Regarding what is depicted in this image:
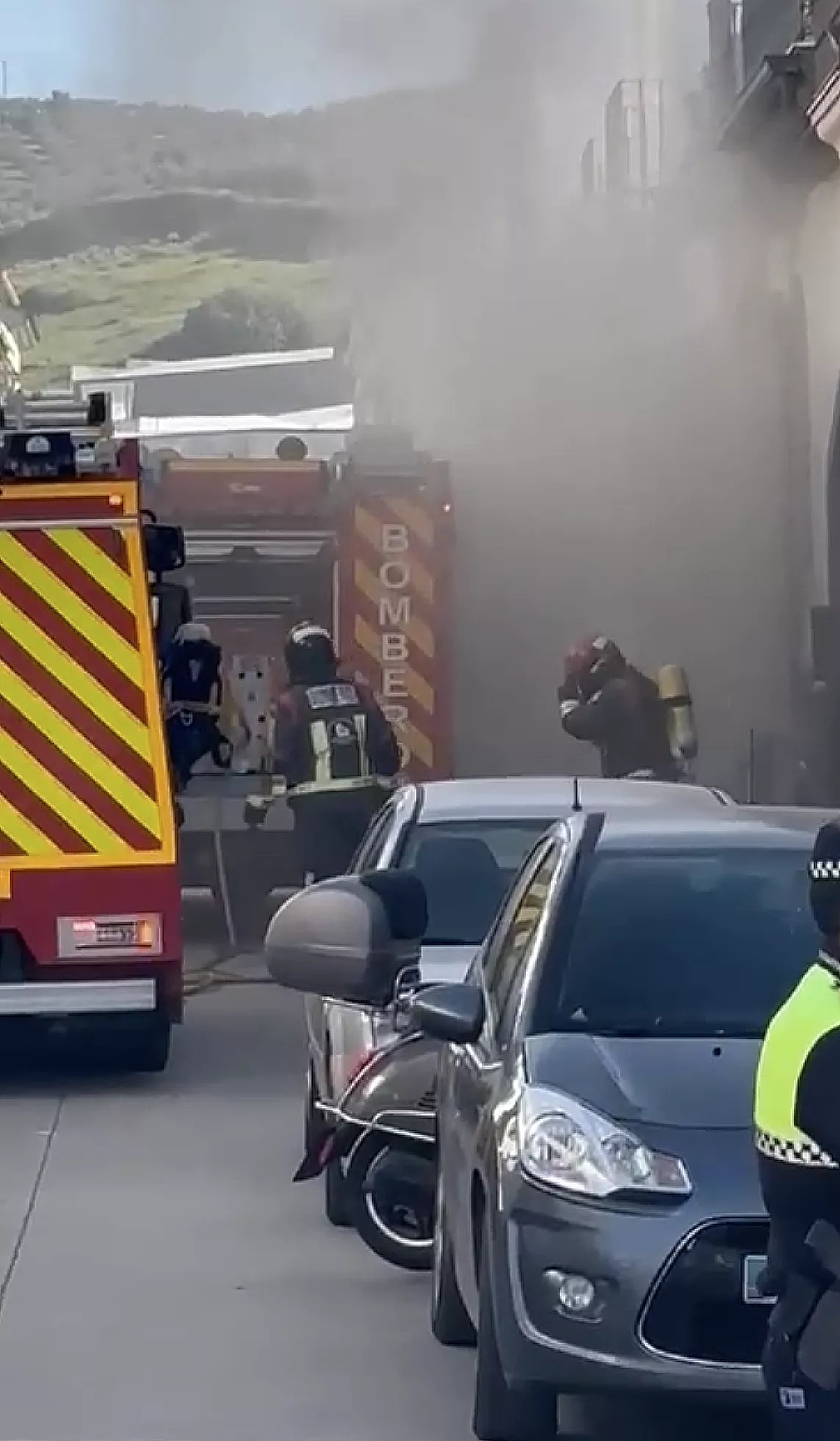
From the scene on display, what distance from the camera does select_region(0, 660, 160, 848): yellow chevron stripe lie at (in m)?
11.1

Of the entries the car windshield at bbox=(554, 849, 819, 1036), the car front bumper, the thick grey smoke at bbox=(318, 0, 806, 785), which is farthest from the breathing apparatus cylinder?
the car front bumper

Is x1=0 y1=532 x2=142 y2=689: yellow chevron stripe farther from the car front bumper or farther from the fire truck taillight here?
the car front bumper

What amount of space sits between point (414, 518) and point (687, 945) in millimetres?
10187

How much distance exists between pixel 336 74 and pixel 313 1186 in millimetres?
13177

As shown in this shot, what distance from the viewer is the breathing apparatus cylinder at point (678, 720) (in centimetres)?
1548

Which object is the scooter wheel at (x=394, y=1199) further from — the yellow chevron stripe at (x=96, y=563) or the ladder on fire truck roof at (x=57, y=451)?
the ladder on fire truck roof at (x=57, y=451)

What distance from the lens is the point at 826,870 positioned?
4.31m

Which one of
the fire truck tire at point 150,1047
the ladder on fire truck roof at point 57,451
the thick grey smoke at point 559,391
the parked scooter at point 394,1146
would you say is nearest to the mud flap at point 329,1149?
the parked scooter at point 394,1146

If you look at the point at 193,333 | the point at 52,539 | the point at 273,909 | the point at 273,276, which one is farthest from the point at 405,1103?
the point at 273,276

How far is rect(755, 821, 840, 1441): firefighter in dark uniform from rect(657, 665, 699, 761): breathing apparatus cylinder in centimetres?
1107

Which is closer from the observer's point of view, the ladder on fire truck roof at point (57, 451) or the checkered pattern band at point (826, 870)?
the checkered pattern band at point (826, 870)

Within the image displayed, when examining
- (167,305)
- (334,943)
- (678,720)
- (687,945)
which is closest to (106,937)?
(334,943)

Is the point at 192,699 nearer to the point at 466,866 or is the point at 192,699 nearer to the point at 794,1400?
the point at 466,866

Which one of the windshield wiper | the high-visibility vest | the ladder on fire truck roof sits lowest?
the windshield wiper
